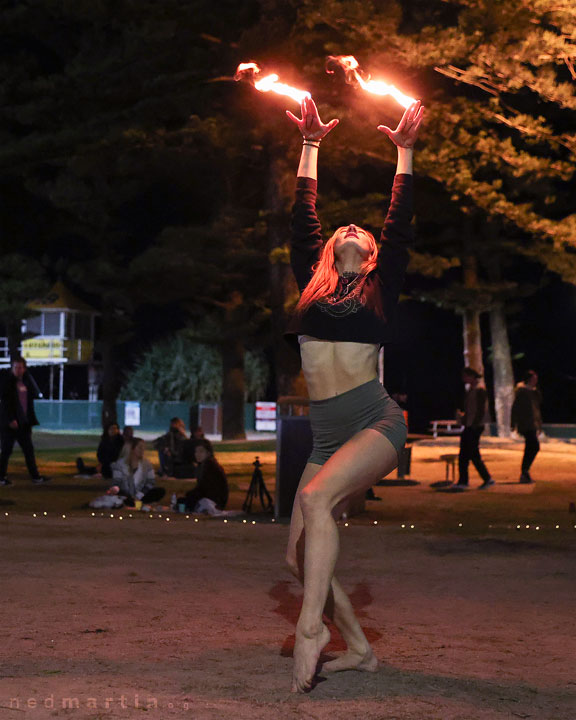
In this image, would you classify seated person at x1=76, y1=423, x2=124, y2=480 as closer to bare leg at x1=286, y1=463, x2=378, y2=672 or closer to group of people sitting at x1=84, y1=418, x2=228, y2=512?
group of people sitting at x1=84, y1=418, x2=228, y2=512

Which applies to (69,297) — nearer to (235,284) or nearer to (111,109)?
(235,284)

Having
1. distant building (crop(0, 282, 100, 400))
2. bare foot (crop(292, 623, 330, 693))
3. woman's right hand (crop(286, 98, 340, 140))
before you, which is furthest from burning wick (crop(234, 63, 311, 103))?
distant building (crop(0, 282, 100, 400))

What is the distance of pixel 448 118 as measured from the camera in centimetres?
2122

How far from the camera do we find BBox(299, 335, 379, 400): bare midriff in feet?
16.9

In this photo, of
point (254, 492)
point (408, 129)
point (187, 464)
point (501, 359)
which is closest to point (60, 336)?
point (501, 359)

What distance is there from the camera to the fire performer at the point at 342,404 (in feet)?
16.2

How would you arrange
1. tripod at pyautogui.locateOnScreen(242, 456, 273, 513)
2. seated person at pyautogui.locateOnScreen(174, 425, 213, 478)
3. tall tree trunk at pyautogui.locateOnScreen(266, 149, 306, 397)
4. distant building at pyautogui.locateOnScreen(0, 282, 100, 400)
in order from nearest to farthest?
tripod at pyautogui.locateOnScreen(242, 456, 273, 513) → seated person at pyautogui.locateOnScreen(174, 425, 213, 478) → tall tree trunk at pyautogui.locateOnScreen(266, 149, 306, 397) → distant building at pyautogui.locateOnScreen(0, 282, 100, 400)

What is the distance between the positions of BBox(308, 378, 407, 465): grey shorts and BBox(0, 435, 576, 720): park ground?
42.3 inches

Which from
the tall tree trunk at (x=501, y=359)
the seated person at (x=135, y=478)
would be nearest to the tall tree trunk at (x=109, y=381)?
the tall tree trunk at (x=501, y=359)

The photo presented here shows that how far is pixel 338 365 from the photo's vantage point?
5.15m

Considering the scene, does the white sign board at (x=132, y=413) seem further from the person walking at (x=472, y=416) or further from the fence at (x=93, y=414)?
the person walking at (x=472, y=416)

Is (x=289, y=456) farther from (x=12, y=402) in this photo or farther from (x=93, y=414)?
(x=93, y=414)

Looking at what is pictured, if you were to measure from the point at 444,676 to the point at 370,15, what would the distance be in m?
16.2

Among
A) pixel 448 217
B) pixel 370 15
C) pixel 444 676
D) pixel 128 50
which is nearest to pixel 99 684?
pixel 444 676
